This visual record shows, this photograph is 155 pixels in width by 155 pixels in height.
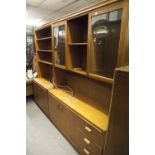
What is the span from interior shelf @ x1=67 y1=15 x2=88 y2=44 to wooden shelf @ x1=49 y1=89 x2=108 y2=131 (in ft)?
3.30

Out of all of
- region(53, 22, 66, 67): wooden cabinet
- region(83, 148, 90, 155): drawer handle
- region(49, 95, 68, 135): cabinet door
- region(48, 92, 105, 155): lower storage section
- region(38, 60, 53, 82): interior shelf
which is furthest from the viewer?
region(38, 60, 53, 82): interior shelf

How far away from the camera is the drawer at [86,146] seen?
1577mm

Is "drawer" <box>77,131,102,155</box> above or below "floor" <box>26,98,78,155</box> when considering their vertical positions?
above

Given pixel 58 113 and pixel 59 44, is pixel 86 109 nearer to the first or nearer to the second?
pixel 58 113

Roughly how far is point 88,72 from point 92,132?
0.78 metres

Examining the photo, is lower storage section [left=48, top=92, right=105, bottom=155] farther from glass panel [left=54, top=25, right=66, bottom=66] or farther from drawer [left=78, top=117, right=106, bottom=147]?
glass panel [left=54, top=25, right=66, bottom=66]

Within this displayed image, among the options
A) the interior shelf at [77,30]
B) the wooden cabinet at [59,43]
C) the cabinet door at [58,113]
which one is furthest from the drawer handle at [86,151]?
the interior shelf at [77,30]

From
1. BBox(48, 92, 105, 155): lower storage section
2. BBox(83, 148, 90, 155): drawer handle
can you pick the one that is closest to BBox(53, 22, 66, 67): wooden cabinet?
BBox(48, 92, 105, 155): lower storage section

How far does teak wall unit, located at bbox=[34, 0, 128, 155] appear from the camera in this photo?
4.72 feet

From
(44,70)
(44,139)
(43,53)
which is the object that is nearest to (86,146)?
(44,139)

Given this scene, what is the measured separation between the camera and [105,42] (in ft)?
5.35
